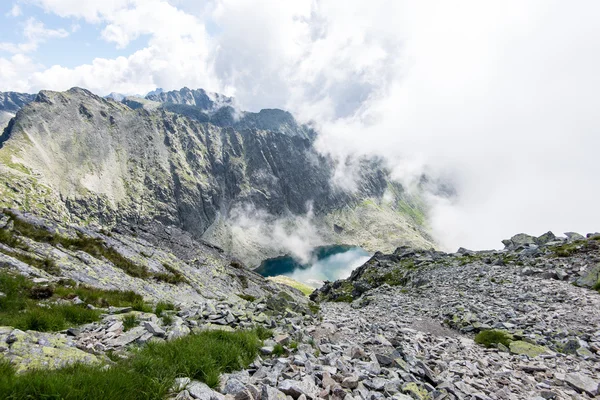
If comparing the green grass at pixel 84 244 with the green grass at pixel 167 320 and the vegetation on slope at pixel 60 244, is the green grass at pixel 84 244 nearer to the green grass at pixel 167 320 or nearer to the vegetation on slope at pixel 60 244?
the vegetation on slope at pixel 60 244

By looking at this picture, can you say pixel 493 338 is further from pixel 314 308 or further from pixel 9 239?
pixel 9 239

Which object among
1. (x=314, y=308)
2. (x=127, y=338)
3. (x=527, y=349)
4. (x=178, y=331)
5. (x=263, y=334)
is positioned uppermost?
(x=314, y=308)

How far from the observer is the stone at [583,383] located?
34.3 ft

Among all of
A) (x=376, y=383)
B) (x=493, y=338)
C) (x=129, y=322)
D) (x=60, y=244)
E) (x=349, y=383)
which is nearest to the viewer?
(x=349, y=383)

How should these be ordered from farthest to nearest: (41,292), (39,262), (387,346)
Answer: (39,262)
(41,292)
(387,346)

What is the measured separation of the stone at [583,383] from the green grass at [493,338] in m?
5.04

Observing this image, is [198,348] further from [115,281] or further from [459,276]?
[459,276]

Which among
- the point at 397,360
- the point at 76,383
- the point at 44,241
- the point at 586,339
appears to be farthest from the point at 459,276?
the point at 44,241

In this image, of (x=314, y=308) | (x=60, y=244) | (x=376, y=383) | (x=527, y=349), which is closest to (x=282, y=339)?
(x=376, y=383)

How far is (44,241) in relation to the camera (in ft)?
96.8

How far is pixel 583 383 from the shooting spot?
424 inches

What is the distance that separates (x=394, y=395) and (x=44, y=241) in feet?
118

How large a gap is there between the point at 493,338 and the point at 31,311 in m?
22.2

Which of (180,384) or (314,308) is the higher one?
(314,308)
